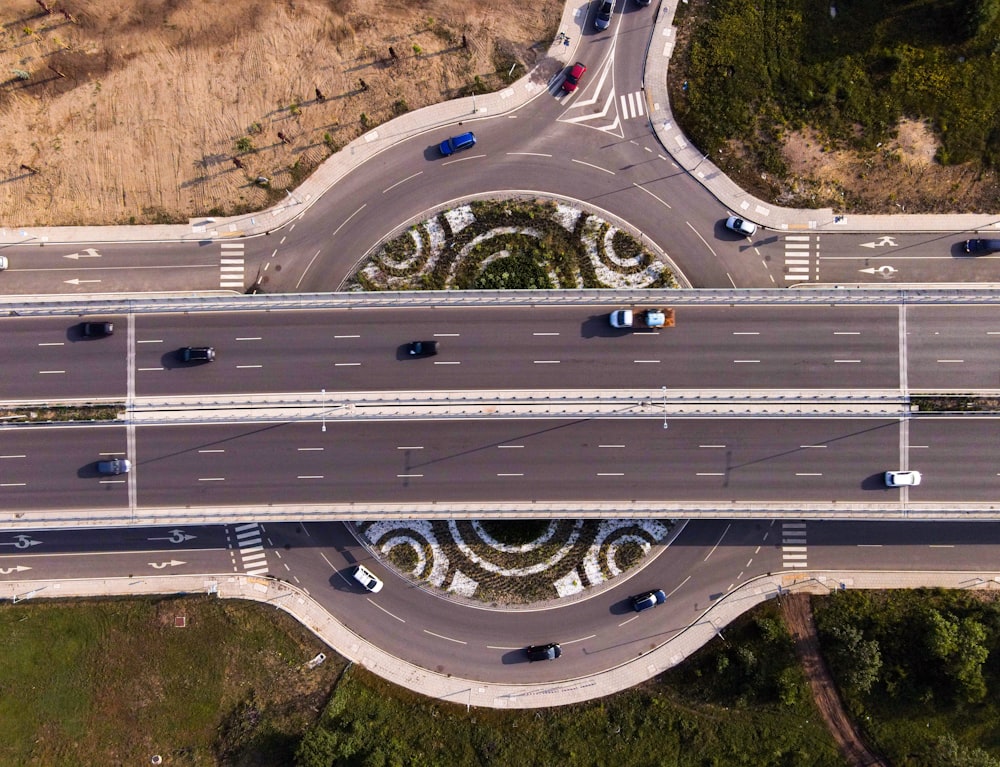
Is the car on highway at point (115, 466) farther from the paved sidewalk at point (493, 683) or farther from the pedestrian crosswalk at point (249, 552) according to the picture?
the paved sidewalk at point (493, 683)

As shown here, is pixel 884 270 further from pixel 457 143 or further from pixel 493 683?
pixel 493 683

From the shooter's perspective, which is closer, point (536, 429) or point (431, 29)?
point (536, 429)

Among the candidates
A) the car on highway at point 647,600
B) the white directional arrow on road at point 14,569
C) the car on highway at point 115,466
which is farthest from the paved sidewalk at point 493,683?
the car on highway at point 115,466

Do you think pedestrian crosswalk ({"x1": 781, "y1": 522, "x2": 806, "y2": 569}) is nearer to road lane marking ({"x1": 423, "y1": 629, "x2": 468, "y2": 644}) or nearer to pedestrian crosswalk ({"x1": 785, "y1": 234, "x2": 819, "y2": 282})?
pedestrian crosswalk ({"x1": 785, "y1": 234, "x2": 819, "y2": 282})

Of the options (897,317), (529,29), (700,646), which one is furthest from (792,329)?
(529,29)

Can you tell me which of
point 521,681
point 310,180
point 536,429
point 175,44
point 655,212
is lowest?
point 521,681

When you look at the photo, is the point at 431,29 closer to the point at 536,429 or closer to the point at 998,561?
the point at 536,429

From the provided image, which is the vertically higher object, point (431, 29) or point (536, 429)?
point (431, 29)

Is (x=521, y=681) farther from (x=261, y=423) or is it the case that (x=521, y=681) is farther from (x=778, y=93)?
(x=778, y=93)
